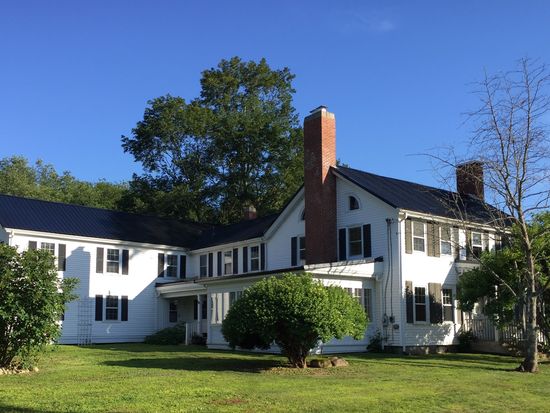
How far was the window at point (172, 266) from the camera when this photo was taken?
1368 inches

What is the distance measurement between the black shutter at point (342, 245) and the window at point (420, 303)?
3345 millimetres

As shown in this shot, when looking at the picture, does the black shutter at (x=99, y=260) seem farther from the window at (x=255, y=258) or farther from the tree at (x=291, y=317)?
the tree at (x=291, y=317)

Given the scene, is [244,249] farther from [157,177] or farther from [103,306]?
[157,177]

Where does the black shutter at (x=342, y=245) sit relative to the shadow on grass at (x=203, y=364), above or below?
above

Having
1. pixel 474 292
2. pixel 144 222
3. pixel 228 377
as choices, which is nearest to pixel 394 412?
pixel 228 377

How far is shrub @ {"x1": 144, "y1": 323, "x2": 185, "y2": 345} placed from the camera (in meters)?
29.9

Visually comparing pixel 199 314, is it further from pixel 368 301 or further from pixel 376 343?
pixel 376 343

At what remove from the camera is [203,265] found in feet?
115

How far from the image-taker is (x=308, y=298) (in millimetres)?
16266

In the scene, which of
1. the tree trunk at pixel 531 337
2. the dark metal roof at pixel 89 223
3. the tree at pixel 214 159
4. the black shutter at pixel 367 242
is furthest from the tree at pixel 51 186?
the tree trunk at pixel 531 337

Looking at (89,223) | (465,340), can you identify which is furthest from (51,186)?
(465,340)

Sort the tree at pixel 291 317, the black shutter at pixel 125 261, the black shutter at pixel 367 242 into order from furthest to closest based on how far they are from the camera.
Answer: the black shutter at pixel 125 261 → the black shutter at pixel 367 242 → the tree at pixel 291 317

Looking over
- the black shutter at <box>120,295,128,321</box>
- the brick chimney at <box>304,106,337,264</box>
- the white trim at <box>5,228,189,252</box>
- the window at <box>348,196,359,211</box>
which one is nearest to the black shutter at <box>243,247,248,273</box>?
the white trim at <box>5,228,189,252</box>

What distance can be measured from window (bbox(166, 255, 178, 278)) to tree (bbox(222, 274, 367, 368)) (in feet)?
59.3
